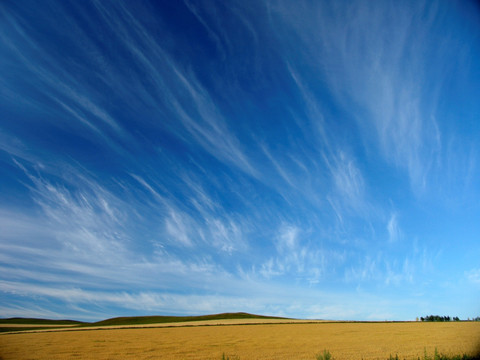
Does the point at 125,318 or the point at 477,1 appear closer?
the point at 477,1

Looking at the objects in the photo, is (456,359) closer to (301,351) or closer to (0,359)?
(301,351)

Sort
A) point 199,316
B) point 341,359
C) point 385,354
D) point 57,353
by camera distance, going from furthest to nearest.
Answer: point 199,316 < point 57,353 < point 385,354 < point 341,359

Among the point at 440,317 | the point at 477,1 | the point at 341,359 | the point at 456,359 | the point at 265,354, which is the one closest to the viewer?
the point at 477,1

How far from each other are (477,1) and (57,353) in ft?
158

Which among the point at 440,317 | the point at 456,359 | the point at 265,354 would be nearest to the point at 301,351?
the point at 265,354

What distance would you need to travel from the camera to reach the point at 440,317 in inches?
5704

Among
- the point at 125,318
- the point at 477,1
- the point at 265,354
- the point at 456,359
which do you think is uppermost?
the point at 477,1

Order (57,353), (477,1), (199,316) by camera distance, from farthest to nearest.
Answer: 1. (199,316)
2. (57,353)
3. (477,1)

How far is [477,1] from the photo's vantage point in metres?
14.9

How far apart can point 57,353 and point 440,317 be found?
577ft

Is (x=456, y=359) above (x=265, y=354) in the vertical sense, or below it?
above

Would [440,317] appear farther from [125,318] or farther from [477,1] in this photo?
[477,1]

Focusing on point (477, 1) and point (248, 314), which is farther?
point (248, 314)

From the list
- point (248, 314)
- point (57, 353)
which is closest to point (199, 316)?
point (248, 314)
